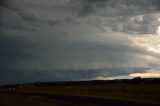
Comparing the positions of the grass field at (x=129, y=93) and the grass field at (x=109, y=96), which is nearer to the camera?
the grass field at (x=109, y=96)

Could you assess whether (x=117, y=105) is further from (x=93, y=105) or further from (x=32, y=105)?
(x=32, y=105)

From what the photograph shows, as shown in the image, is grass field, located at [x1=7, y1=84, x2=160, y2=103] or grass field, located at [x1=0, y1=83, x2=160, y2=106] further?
grass field, located at [x1=7, y1=84, x2=160, y2=103]

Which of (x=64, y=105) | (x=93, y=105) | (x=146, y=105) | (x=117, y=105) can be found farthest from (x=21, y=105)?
(x=146, y=105)

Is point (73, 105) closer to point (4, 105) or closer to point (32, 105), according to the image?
point (32, 105)

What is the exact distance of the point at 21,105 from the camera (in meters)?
51.5

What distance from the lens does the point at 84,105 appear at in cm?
4981

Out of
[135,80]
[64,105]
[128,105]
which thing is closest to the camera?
[128,105]

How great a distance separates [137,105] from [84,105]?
697cm

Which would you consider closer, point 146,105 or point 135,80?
point 146,105

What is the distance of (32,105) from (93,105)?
842 cm

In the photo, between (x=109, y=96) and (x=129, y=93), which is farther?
(x=129, y=93)

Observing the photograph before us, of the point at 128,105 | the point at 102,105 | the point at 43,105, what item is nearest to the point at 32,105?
the point at 43,105

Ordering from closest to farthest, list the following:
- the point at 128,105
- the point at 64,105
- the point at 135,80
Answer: the point at 128,105 → the point at 64,105 → the point at 135,80

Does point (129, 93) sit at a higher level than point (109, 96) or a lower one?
higher
